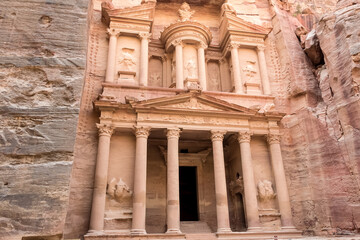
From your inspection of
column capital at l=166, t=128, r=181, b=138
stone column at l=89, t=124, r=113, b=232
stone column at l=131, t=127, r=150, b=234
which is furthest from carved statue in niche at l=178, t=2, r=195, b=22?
stone column at l=89, t=124, r=113, b=232

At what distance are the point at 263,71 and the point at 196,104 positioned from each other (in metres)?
5.44

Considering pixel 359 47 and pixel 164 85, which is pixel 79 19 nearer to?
pixel 359 47

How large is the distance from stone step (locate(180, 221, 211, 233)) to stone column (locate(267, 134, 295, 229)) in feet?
12.1

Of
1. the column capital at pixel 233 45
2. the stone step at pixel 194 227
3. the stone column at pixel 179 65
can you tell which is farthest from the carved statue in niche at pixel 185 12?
the stone step at pixel 194 227

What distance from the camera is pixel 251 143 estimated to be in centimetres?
1489

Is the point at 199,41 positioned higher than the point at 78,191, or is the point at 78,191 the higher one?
the point at 199,41

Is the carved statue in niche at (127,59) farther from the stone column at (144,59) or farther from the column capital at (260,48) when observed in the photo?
the column capital at (260,48)

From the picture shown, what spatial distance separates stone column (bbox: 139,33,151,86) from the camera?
1519 cm

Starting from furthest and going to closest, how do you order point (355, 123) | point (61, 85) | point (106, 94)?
point (106, 94) < point (355, 123) < point (61, 85)

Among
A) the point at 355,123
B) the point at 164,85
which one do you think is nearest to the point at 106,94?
the point at 164,85

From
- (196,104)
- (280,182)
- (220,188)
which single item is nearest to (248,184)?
(220,188)

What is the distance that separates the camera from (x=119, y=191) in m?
12.3

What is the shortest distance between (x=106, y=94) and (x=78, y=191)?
4881mm

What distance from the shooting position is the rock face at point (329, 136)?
11746mm
